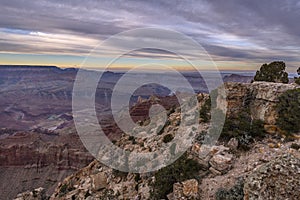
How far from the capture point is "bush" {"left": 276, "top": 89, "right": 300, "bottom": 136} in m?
14.3

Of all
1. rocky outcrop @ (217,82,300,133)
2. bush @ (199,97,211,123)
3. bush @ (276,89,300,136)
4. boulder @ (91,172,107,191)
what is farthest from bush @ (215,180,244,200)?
boulder @ (91,172,107,191)

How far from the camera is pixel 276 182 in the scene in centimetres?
529

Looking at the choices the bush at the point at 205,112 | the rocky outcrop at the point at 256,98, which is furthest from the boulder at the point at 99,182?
the rocky outcrop at the point at 256,98

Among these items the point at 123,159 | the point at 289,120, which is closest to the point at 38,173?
the point at 123,159

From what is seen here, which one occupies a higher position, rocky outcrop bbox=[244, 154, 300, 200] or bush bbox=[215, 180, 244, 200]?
rocky outcrop bbox=[244, 154, 300, 200]

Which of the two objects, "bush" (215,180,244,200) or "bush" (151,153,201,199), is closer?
"bush" (215,180,244,200)

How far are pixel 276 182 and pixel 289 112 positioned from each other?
10830mm

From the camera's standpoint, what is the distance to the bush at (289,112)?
14320 mm

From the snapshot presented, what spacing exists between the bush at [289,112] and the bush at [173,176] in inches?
198

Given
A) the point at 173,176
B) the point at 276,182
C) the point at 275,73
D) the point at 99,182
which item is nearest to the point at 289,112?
the point at 173,176

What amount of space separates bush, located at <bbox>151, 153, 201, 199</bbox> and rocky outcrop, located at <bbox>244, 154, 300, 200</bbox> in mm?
7012

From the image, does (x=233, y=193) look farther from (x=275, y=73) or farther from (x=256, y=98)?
(x=275, y=73)

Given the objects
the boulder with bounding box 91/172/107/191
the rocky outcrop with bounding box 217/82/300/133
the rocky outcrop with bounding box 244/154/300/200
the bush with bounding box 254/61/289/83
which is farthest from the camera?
the bush with bounding box 254/61/289/83

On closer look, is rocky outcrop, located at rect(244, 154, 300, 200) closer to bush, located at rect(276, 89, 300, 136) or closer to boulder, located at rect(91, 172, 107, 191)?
bush, located at rect(276, 89, 300, 136)
